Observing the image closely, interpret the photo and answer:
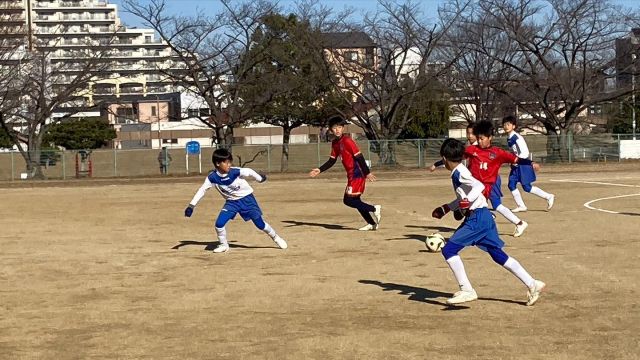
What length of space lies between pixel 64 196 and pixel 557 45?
2477 cm

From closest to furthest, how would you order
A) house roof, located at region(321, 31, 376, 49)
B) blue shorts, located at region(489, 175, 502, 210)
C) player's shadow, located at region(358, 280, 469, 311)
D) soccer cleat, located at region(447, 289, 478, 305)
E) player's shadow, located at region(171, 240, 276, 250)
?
soccer cleat, located at region(447, 289, 478, 305)
player's shadow, located at region(358, 280, 469, 311)
player's shadow, located at region(171, 240, 276, 250)
blue shorts, located at region(489, 175, 502, 210)
house roof, located at region(321, 31, 376, 49)

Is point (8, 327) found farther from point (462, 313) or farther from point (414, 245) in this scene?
point (414, 245)

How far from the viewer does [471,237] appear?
6.91 m

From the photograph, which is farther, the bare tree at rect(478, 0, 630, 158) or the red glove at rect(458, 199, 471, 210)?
the bare tree at rect(478, 0, 630, 158)

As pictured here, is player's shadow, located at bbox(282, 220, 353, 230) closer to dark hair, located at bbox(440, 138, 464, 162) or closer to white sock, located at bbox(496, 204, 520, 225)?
white sock, located at bbox(496, 204, 520, 225)

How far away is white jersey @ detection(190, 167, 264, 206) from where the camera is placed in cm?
1056

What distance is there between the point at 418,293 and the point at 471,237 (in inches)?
36.6

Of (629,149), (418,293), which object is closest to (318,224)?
(418,293)

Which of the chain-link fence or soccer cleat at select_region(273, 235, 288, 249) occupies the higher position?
the chain-link fence

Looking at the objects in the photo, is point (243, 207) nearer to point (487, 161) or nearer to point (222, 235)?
point (222, 235)

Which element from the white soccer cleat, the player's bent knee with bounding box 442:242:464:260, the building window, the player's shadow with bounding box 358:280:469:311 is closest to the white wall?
the building window

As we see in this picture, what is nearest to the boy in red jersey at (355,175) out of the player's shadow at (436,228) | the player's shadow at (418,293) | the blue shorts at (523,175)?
the player's shadow at (436,228)

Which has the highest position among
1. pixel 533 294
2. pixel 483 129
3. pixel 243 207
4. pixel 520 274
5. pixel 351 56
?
pixel 351 56

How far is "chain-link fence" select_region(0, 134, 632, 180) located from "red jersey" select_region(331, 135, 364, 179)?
999 inches
